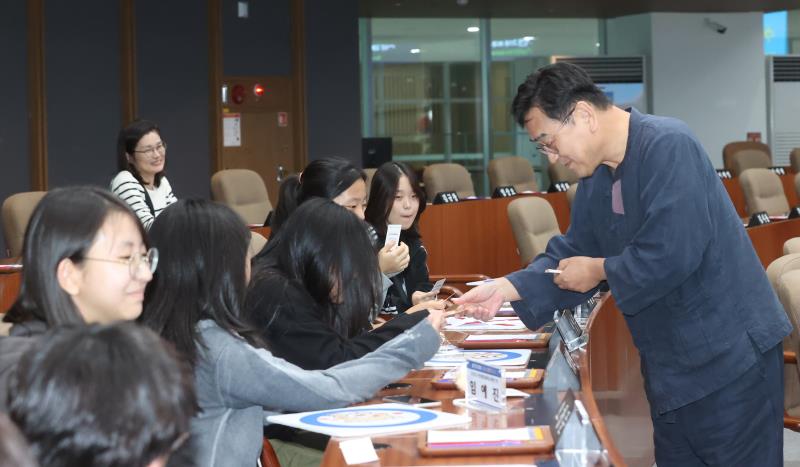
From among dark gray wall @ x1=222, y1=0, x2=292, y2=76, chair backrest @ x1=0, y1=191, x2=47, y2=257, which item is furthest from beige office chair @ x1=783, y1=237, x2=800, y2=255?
dark gray wall @ x1=222, y1=0, x2=292, y2=76

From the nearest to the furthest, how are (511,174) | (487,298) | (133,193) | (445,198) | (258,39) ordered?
(487,298) < (133,193) < (445,198) < (511,174) < (258,39)

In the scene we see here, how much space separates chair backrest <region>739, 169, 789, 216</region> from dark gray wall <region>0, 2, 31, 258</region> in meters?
6.31

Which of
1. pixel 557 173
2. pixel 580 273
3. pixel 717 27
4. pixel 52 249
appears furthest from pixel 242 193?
pixel 717 27

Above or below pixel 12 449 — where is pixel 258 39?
above

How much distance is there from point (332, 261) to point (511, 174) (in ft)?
27.3

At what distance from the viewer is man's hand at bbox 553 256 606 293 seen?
2838 millimetres

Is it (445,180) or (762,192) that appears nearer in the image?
(762,192)

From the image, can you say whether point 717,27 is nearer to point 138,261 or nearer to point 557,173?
point 557,173

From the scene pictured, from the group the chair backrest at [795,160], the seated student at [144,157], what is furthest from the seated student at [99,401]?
the chair backrest at [795,160]

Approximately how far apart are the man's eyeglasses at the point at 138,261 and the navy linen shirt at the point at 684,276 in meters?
1.13

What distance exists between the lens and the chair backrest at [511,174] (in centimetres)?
1087

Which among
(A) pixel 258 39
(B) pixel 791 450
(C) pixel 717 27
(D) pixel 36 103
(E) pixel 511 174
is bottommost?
(B) pixel 791 450

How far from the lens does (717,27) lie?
1540 cm

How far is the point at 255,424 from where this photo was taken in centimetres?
237
